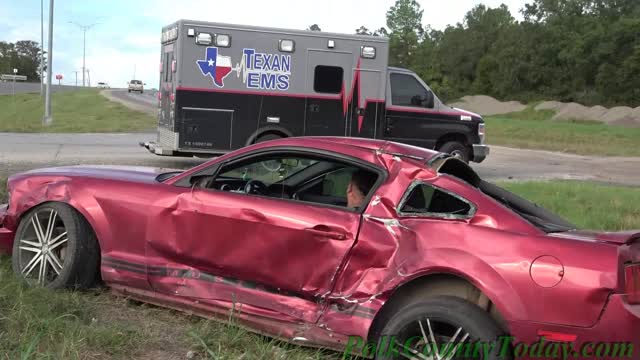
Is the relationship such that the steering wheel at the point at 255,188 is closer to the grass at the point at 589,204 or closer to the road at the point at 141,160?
the grass at the point at 589,204

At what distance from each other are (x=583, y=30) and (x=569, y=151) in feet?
237

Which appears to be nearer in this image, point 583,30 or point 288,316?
point 288,316

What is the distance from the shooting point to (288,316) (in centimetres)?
388

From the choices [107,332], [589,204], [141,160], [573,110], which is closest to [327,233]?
[107,332]

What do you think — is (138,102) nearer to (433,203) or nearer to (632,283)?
(433,203)

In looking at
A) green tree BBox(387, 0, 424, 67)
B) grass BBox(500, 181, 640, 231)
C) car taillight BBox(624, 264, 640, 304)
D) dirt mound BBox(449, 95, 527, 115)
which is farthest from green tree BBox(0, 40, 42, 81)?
car taillight BBox(624, 264, 640, 304)

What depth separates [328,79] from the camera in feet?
41.3

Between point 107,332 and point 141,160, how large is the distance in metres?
11.2

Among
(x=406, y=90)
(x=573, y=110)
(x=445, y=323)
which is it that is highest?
(x=573, y=110)

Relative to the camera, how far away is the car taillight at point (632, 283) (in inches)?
127

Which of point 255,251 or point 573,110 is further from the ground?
point 573,110

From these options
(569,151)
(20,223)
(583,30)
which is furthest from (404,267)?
(583,30)

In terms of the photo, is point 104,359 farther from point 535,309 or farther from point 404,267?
point 535,309

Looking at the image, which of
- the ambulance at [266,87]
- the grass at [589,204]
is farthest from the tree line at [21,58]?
the grass at [589,204]
